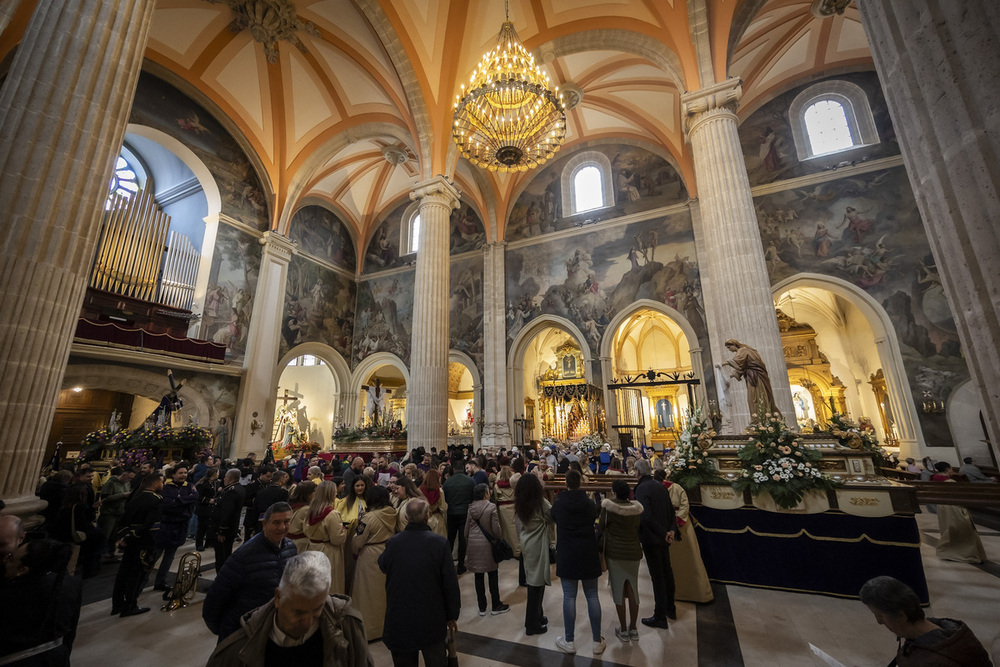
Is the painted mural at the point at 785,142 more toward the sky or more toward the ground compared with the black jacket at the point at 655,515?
more toward the sky

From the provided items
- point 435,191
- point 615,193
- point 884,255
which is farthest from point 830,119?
point 435,191

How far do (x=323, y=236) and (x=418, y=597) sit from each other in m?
15.6

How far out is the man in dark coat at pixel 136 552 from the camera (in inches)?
136

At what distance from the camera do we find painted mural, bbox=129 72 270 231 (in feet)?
33.1

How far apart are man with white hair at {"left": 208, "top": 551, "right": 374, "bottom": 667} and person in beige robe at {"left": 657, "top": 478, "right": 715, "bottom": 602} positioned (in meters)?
2.88

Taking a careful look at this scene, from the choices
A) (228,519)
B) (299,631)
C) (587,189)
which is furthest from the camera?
(587,189)

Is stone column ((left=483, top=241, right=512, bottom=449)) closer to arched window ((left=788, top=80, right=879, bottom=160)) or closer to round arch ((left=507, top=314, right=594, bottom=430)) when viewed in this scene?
round arch ((left=507, top=314, right=594, bottom=430))

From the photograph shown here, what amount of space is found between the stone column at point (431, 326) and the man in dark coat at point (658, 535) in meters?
5.49

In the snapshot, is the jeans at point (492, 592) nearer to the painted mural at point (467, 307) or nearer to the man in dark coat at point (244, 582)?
the man in dark coat at point (244, 582)

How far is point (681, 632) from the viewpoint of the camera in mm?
3010

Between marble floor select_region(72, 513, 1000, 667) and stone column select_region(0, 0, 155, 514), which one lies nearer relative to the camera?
marble floor select_region(72, 513, 1000, 667)

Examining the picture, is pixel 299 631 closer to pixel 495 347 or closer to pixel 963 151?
pixel 963 151

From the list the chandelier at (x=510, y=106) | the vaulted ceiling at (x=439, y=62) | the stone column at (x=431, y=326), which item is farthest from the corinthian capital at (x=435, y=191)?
the chandelier at (x=510, y=106)

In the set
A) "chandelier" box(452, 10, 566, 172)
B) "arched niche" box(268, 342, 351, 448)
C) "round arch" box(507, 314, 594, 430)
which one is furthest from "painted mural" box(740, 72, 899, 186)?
"arched niche" box(268, 342, 351, 448)
